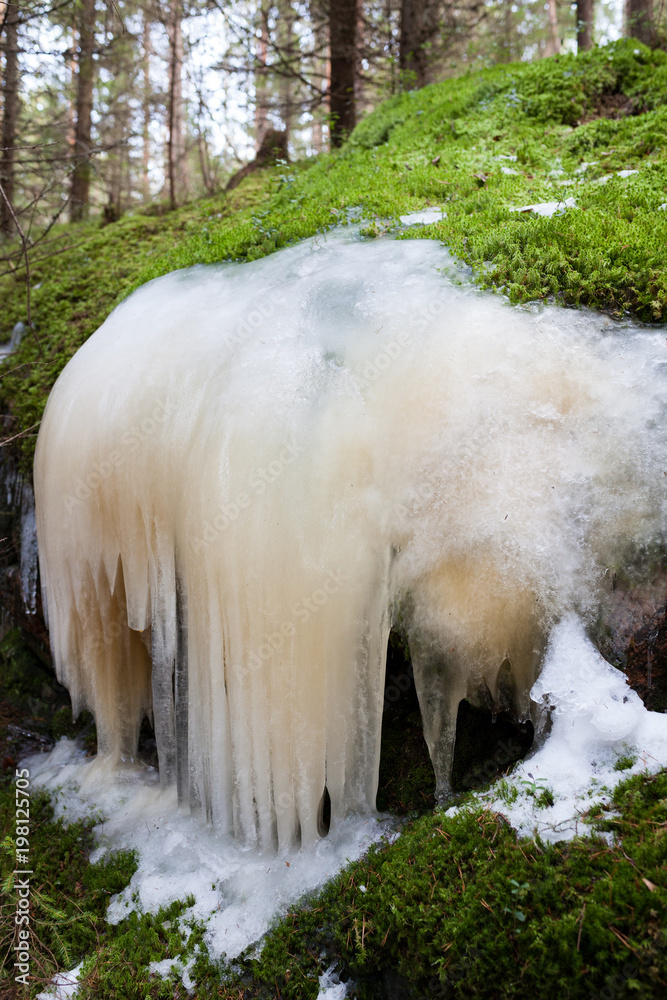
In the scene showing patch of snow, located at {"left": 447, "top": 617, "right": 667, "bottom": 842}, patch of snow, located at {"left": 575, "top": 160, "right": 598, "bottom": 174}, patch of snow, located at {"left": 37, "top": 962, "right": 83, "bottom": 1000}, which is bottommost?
patch of snow, located at {"left": 37, "top": 962, "right": 83, "bottom": 1000}

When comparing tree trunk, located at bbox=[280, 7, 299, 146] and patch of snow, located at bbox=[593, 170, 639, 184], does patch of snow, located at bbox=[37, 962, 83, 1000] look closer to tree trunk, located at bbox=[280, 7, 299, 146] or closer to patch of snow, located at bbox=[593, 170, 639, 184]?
patch of snow, located at bbox=[593, 170, 639, 184]

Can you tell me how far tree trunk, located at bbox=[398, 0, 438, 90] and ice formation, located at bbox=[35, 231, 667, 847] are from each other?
6.53 meters

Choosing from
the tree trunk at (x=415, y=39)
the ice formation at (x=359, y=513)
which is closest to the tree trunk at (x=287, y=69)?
the tree trunk at (x=415, y=39)

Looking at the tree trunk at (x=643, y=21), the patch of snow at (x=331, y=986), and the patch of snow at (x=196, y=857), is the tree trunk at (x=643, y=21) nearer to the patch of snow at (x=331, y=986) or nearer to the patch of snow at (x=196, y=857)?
the patch of snow at (x=196, y=857)

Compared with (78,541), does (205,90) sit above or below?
above

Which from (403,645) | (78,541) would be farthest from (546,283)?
(78,541)

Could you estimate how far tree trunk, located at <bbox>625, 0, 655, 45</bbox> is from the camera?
7.53 m

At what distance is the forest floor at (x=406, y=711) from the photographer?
7.90 feet

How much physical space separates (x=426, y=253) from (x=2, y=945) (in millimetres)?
4931

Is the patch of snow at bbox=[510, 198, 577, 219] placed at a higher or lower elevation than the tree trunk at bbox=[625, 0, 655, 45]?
lower

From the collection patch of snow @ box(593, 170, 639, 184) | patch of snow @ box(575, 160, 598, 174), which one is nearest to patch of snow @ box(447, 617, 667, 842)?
patch of snow @ box(593, 170, 639, 184)

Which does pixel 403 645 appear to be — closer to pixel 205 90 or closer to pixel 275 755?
pixel 275 755

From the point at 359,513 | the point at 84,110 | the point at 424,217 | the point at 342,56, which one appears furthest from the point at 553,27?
the point at 359,513

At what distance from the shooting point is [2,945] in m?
3.68
